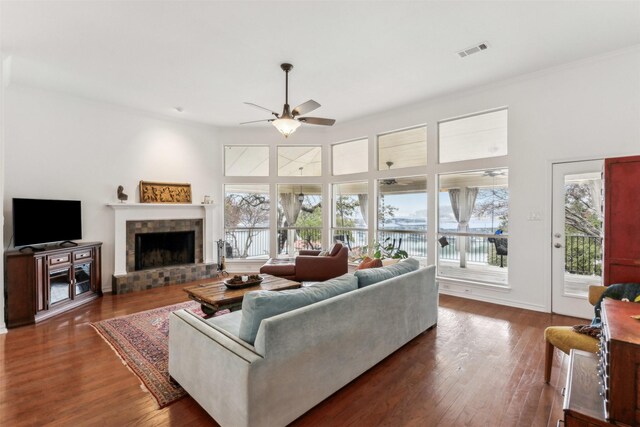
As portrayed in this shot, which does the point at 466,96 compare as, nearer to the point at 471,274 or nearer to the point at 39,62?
the point at 471,274

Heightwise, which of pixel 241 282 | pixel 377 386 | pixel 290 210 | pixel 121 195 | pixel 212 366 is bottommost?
pixel 377 386

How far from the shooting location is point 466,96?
4691 millimetres

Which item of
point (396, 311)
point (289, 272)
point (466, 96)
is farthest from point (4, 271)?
point (466, 96)

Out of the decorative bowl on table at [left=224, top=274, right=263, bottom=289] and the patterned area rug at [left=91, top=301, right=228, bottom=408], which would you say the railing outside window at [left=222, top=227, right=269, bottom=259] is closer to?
the patterned area rug at [left=91, top=301, right=228, bottom=408]

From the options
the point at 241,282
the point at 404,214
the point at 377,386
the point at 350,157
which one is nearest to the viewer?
the point at 377,386

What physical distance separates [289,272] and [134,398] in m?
2.87

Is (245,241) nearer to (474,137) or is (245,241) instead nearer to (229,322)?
(229,322)

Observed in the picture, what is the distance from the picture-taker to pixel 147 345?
3021 millimetres

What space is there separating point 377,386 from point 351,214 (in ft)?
14.2

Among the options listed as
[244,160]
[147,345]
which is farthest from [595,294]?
[244,160]

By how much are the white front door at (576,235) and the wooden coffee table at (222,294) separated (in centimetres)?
355

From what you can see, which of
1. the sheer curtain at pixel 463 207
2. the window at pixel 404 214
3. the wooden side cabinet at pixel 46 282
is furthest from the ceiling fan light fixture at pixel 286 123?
the wooden side cabinet at pixel 46 282

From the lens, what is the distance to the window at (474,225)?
451cm

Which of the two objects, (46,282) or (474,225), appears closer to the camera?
(46,282)
